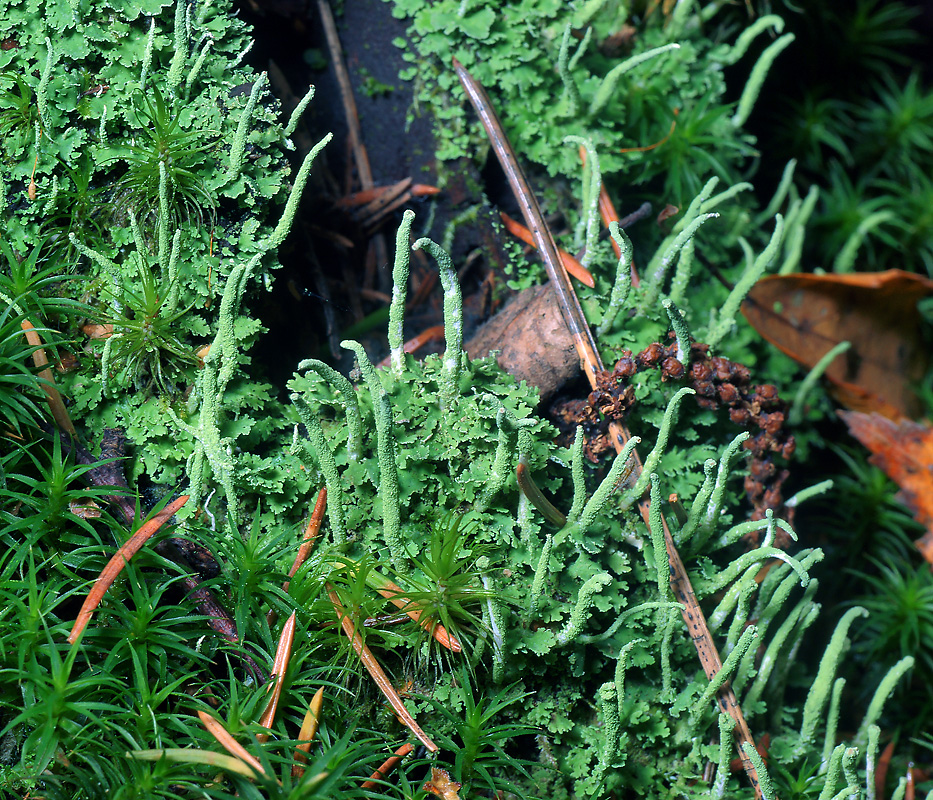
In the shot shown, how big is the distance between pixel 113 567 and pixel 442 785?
973 mm

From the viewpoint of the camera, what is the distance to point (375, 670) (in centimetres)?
184

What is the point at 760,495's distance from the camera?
2.38m

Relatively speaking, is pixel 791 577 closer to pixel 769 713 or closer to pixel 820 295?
pixel 769 713

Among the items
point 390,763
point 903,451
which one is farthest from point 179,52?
point 903,451

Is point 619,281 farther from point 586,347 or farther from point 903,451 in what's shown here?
point 903,451

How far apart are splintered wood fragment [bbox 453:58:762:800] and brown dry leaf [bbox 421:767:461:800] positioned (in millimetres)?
733

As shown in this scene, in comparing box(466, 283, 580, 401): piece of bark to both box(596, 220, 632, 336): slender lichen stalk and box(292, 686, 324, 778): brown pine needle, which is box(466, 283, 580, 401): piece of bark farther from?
box(292, 686, 324, 778): brown pine needle

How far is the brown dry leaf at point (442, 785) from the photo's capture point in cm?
173

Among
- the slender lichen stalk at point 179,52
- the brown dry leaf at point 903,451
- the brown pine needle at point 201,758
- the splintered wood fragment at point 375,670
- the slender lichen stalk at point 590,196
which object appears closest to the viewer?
the brown pine needle at point 201,758

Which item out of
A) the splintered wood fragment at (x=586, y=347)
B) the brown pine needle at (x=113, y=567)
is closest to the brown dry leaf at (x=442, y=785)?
the splintered wood fragment at (x=586, y=347)

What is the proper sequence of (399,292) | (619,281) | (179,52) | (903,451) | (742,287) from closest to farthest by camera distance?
(399,292)
(179,52)
(619,281)
(742,287)
(903,451)

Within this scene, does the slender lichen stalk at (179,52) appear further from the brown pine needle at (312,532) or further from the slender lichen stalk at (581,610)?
the slender lichen stalk at (581,610)

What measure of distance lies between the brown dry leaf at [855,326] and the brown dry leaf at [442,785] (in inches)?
73.3

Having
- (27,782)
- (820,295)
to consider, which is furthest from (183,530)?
(820,295)
